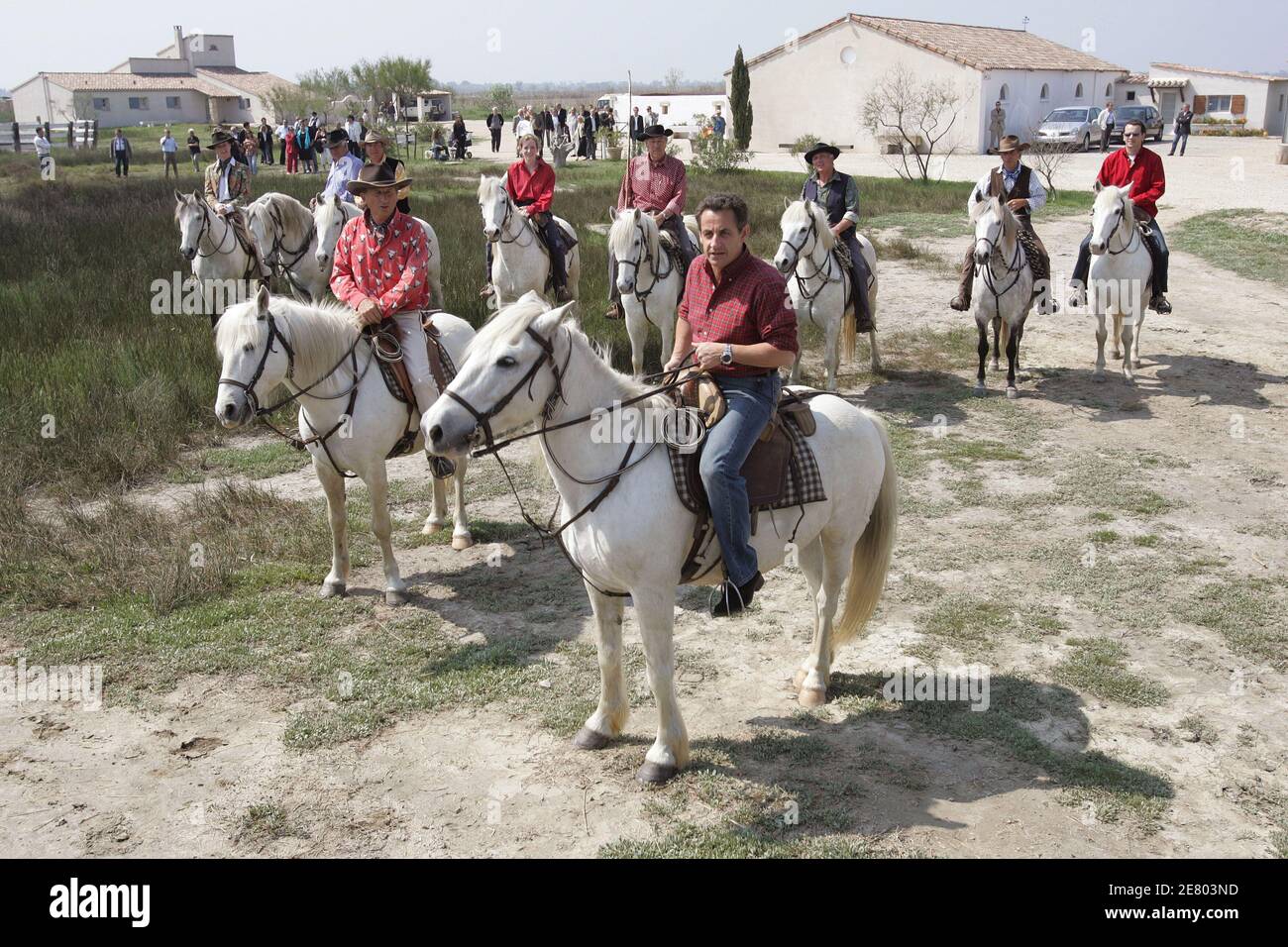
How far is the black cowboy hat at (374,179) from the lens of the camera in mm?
6793

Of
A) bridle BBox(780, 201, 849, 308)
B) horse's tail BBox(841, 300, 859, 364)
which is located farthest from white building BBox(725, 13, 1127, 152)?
bridle BBox(780, 201, 849, 308)

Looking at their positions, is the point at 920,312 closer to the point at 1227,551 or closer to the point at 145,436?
the point at 1227,551

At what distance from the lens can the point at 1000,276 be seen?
36.8ft

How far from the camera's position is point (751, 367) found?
15.0ft

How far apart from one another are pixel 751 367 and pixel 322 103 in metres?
67.3

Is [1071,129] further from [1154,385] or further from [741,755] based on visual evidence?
[741,755]

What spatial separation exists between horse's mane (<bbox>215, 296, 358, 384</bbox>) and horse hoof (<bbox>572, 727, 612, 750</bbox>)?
3039 mm

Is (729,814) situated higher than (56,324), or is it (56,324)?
(56,324)

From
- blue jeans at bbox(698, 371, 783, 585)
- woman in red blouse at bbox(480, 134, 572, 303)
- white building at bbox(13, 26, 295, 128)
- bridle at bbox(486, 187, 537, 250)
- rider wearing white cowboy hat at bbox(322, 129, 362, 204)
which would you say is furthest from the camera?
white building at bbox(13, 26, 295, 128)

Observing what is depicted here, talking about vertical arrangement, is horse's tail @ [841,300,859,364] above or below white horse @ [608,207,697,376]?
below

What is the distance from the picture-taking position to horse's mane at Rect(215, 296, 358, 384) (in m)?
A: 5.98

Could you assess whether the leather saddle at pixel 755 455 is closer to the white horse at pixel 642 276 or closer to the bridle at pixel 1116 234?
the white horse at pixel 642 276

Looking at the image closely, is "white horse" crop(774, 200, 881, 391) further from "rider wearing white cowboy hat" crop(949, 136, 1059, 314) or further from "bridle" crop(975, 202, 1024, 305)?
"bridle" crop(975, 202, 1024, 305)

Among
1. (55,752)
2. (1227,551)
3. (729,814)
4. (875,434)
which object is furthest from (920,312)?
(55,752)
